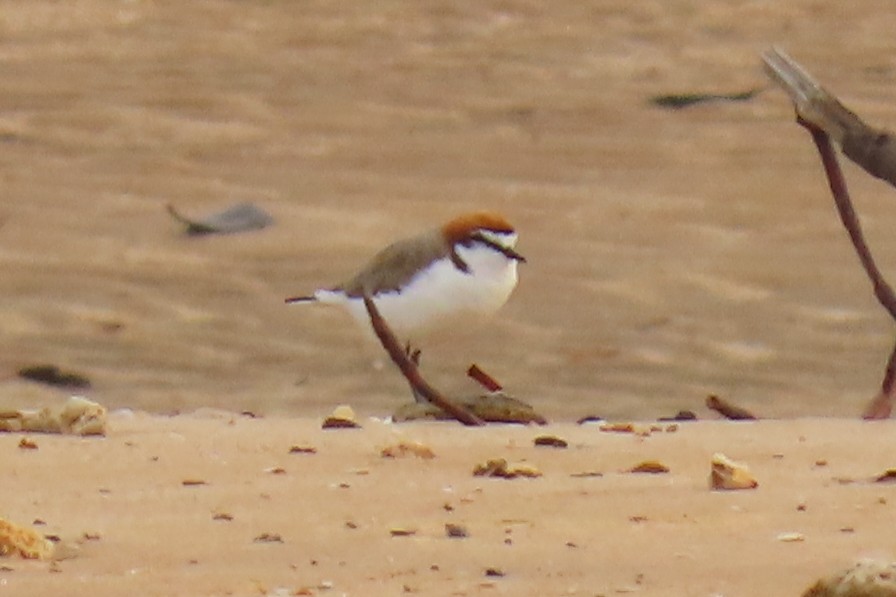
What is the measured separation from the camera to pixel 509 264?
8.92 meters

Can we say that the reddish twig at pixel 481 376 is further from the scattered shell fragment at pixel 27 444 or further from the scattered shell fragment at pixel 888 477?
the scattered shell fragment at pixel 888 477

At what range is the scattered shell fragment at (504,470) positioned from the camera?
5.06 metres

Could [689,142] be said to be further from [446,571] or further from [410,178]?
[446,571]

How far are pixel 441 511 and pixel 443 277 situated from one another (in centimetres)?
413

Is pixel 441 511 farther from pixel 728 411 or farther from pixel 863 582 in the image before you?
pixel 728 411

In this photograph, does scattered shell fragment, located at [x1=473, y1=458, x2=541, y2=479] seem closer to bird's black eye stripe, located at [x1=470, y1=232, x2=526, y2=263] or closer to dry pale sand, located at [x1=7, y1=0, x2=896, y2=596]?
dry pale sand, located at [x1=7, y1=0, x2=896, y2=596]

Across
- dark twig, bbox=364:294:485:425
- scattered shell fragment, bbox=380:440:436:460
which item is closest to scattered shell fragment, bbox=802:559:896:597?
scattered shell fragment, bbox=380:440:436:460

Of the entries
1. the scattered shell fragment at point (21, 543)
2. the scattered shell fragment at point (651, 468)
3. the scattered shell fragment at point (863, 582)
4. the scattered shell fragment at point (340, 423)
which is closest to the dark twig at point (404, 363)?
the scattered shell fragment at point (340, 423)

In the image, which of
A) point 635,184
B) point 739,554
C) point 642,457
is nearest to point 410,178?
point 635,184

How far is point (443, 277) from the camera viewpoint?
8.69 metres

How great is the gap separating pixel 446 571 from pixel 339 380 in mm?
5905

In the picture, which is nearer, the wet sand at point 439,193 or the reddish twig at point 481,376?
the reddish twig at point 481,376

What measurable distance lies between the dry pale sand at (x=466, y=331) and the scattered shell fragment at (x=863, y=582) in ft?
1.09

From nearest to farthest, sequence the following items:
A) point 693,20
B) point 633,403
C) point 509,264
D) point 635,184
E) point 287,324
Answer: point 509,264 → point 633,403 → point 287,324 → point 635,184 → point 693,20
